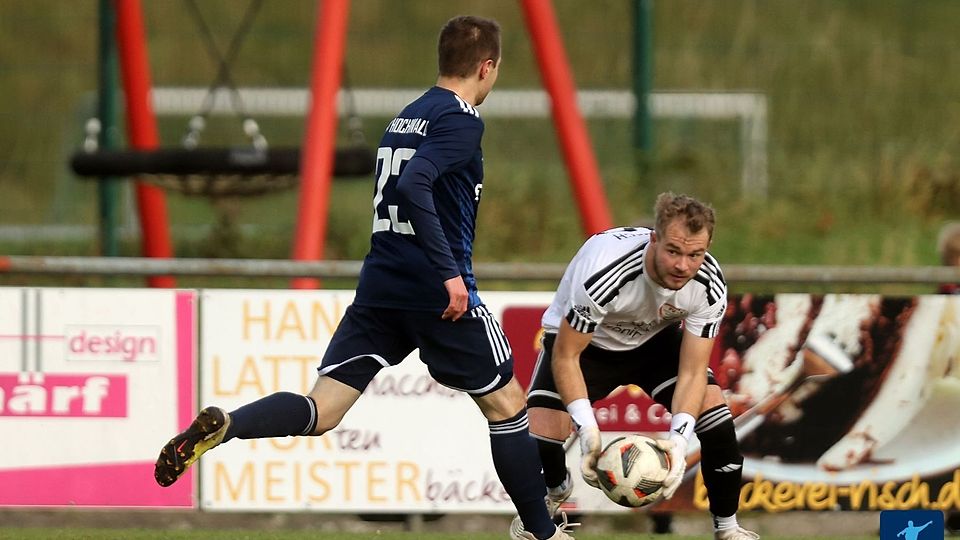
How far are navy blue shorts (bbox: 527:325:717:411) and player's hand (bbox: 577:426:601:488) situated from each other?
562 millimetres

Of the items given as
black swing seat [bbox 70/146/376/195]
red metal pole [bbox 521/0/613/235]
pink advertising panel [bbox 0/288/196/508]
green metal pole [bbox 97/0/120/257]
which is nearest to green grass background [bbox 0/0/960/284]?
A: green metal pole [bbox 97/0/120/257]

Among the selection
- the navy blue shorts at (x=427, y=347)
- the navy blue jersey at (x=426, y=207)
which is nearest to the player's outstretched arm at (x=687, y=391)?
the navy blue shorts at (x=427, y=347)

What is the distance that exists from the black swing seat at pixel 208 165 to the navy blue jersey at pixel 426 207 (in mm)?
5378

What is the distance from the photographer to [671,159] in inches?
560

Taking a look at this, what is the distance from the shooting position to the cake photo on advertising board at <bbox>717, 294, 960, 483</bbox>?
7457 millimetres

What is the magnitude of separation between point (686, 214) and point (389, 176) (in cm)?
105

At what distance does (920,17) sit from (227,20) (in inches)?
378

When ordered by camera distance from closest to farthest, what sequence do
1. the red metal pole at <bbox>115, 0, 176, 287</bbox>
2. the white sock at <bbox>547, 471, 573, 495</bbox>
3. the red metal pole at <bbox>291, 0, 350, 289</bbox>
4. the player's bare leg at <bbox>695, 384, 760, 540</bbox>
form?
the player's bare leg at <bbox>695, 384, 760, 540</bbox> → the white sock at <bbox>547, 471, 573, 495</bbox> → the red metal pole at <bbox>291, 0, 350, 289</bbox> → the red metal pole at <bbox>115, 0, 176, 287</bbox>

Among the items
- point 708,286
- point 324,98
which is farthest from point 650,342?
point 324,98

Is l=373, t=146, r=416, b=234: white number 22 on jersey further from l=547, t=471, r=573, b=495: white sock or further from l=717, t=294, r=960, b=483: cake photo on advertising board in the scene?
l=717, t=294, r=960, b=483: cake photo on advertising board

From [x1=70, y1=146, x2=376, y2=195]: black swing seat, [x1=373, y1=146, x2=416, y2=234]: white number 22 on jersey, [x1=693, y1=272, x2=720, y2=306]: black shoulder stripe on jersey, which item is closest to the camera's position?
[x1=373, y1=146, x2=416, y2=234]: white number 22 on jersey

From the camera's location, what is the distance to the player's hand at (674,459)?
18.9ft

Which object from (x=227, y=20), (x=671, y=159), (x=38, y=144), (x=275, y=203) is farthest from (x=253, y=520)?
(x=227, y=20)

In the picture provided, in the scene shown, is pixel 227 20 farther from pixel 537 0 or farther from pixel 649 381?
pixel 649 381
